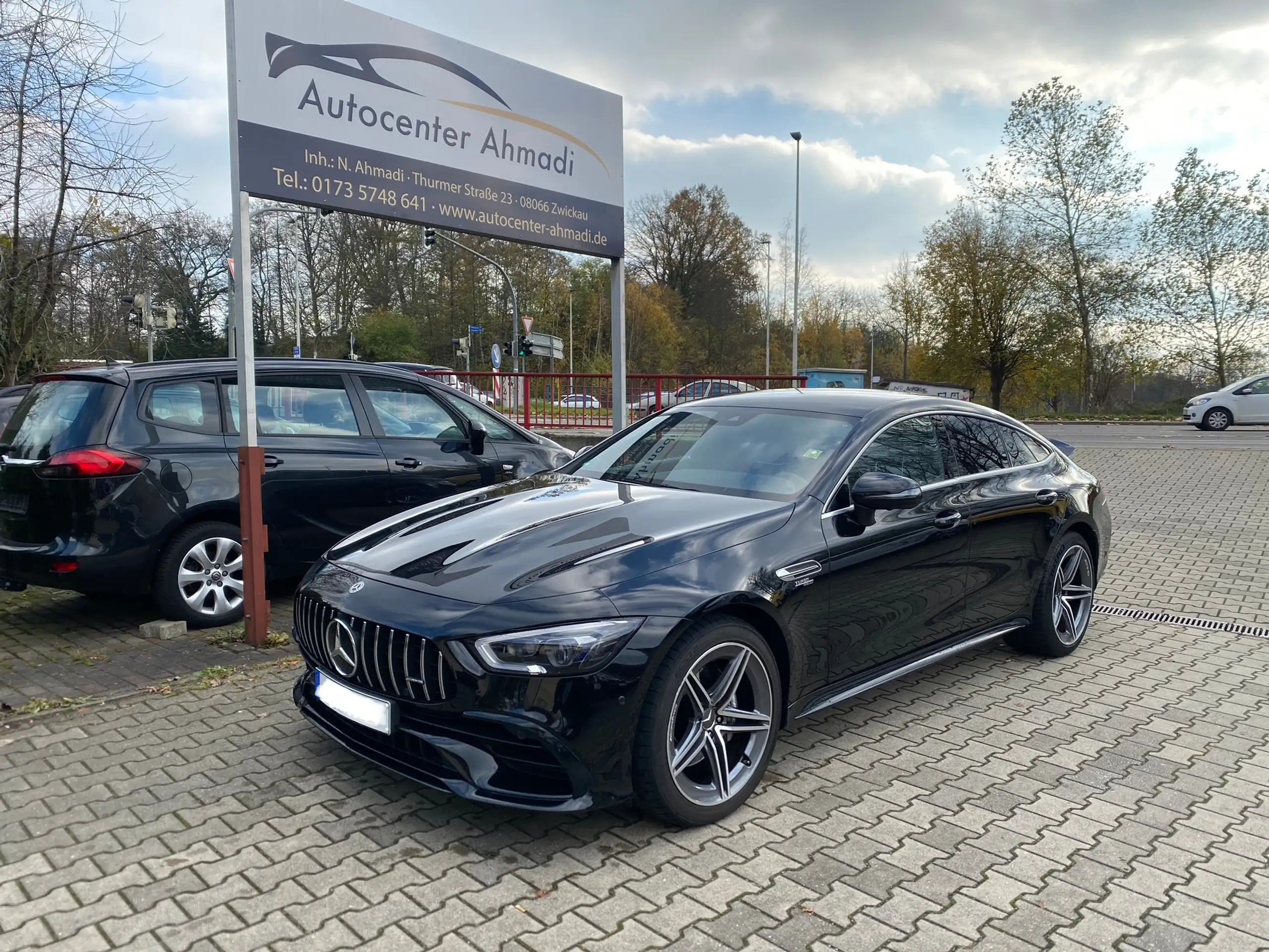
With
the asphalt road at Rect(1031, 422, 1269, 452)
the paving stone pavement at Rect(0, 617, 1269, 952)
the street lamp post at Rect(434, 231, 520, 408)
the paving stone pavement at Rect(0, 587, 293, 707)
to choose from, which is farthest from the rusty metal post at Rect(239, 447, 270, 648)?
the asphalt road at Rect(1031, 422, 1269, 452)

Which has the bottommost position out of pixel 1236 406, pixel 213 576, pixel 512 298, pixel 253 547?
pixel 213 576

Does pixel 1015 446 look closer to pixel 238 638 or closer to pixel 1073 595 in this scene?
pixel 1073 595

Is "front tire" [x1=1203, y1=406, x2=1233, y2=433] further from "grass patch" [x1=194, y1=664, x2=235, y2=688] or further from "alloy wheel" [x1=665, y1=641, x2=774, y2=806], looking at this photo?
"grass patch" [x1=194, y1=664, x2=235, y2=688]

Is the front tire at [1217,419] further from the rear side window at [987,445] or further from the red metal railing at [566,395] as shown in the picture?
the rear side window at [987,445]

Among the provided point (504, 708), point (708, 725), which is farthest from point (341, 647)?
point (708, 725)

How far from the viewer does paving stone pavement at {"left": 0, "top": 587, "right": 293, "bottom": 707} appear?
15.3 feet

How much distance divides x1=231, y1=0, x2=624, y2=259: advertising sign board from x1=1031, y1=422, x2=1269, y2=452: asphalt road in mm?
13683

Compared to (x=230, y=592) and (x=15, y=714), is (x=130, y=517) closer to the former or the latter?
(x=230, y=592)

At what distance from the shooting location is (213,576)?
5.61 meters

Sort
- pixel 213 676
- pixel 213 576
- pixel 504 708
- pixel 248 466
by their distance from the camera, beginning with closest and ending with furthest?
1. pixel 504 708
2. pixel 213 676
3. pixel 248 466
4. pixel 213 576

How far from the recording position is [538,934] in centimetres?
253

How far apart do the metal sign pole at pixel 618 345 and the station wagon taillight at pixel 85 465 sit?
3.62m

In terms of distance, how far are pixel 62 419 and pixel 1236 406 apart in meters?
29.0

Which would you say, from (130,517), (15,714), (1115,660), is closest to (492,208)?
(130,517)
